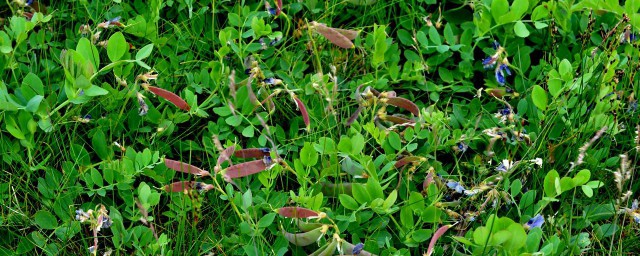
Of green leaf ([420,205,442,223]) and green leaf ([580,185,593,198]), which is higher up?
green leaf ([580,185,593,198])

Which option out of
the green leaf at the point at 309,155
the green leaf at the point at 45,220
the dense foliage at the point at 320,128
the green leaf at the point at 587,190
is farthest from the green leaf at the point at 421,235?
the green leaf at the point at 45,220

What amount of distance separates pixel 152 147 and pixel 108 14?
553mm

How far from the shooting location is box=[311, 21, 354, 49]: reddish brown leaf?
291 centimetres

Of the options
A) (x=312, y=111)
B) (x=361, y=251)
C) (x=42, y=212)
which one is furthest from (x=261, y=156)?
(x=42, y=212)

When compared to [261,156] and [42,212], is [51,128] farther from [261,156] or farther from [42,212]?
[261,156]

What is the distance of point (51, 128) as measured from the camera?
2.58 m

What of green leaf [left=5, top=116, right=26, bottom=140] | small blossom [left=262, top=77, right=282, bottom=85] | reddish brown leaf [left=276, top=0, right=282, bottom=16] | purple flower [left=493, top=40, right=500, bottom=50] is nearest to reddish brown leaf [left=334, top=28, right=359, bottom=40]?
reddish brown leaf [left=276, top=0, right=282, bottom=16]

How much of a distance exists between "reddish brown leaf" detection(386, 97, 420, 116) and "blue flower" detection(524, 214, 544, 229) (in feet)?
1.80

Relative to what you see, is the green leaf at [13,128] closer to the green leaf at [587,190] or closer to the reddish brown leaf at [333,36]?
the reddish brown leaf at [333,36]

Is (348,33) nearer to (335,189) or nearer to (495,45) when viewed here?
(495,45)

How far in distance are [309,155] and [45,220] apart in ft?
2.44

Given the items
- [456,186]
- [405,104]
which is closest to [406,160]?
[456,186]

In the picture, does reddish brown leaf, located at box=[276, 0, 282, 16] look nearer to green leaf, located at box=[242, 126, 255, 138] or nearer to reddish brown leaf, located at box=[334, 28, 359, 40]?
reddish brown leaf, located at box=[334, 28, 359, 40]

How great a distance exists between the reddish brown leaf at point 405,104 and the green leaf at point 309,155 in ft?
1.35
